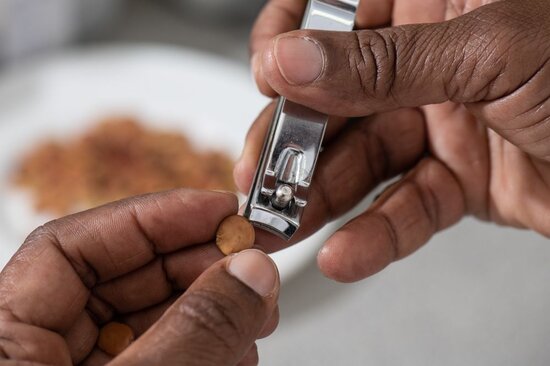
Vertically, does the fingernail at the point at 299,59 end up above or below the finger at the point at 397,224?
above

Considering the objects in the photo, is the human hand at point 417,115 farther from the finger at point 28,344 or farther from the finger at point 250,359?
the finger at point 28,344

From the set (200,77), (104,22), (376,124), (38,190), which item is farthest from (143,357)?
(104,22)

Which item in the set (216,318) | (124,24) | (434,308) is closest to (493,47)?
(216,318)

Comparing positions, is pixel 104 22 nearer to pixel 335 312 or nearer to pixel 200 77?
pixel 200 77

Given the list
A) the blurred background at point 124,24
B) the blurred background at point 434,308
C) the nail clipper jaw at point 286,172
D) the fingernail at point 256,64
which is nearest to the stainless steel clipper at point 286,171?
the nail clipper jaw at point 286,172

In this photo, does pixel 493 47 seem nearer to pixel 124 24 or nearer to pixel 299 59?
pixel 299 59

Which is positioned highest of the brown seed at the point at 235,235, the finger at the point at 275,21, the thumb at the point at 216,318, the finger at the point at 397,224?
the finger at the point at 275,21

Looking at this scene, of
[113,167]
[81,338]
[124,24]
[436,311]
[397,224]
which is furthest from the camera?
[124,24]
